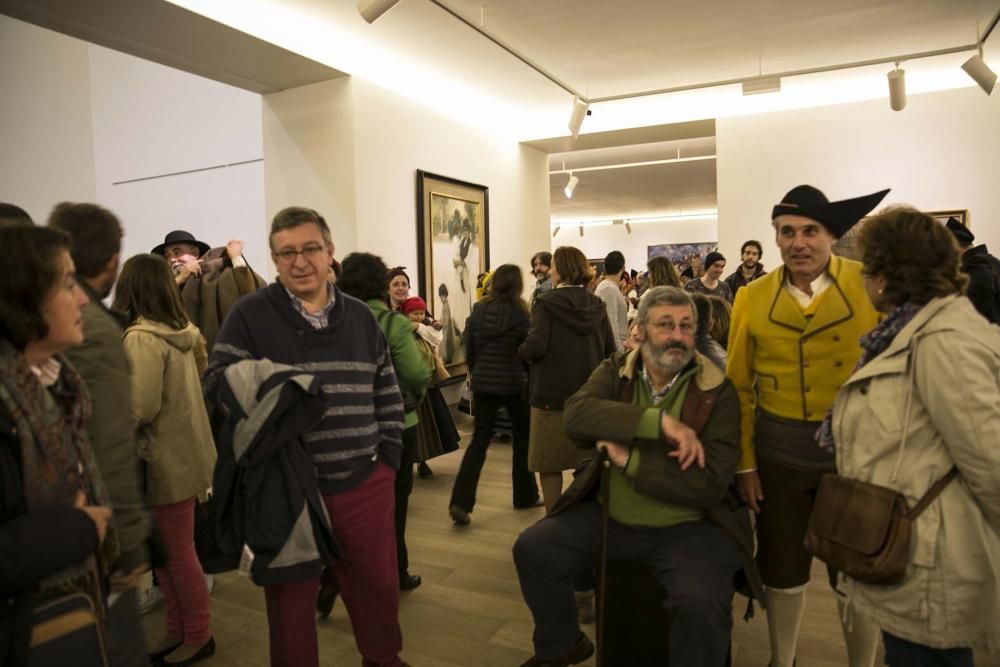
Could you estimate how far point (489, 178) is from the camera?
7.80 m

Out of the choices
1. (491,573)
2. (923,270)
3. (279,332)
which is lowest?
(491,573)

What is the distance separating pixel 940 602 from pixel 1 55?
11.0m

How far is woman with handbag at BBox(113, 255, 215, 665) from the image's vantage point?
256cm

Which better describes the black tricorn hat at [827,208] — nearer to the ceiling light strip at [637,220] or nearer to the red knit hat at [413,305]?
the red knit hat at [413,305]

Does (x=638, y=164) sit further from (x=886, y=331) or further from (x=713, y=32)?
(x=886, y=331)

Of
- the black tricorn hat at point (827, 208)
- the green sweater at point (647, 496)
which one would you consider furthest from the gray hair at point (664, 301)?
the black tricorn hat at point (827, 208)

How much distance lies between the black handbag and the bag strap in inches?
71.4

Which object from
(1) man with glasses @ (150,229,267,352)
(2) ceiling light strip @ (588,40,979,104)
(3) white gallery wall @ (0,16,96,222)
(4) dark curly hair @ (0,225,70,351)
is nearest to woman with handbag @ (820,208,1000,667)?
(4) dark curly hair @ (0,225,70,351)

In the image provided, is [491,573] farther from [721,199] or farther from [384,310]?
[721,199]

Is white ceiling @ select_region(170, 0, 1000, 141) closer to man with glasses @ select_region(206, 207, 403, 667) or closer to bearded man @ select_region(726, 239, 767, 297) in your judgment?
bearded man @ select_region(726, 239, 767, 297)

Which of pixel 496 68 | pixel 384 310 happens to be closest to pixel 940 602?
pixel 384 310

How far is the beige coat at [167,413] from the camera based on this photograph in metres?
2.53

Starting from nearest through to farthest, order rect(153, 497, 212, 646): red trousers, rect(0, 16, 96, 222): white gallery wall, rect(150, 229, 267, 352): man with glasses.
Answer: rect(153, 497, 212, 646): red trousers, rect(150, 229, 267, 352): man with glasses, rect(0, 16, 96, 222): white gallery wall

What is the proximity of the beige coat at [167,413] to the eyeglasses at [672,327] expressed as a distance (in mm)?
1890
